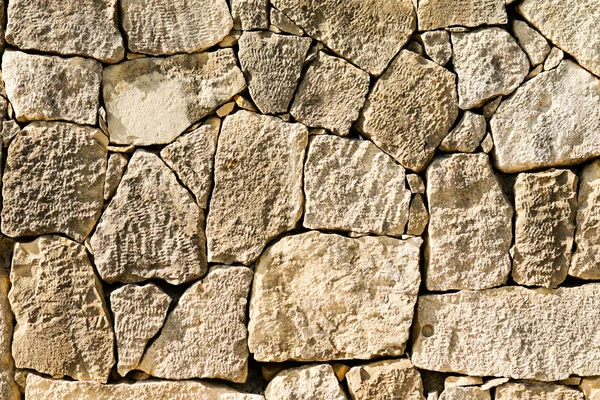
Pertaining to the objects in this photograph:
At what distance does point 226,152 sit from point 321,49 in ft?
1.73

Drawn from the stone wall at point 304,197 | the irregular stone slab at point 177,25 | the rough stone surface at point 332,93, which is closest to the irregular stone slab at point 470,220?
the stone wall at point 304,197

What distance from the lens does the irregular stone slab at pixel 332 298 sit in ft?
7.93

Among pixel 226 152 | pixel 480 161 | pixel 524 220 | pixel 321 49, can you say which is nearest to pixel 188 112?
pixel 226 152

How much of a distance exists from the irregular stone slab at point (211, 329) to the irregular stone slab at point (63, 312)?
249 millimetres

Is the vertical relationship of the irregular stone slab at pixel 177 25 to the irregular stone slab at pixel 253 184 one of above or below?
above

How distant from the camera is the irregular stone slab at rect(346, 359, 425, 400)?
7.93 feet

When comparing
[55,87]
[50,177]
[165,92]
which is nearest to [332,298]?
[165,92]

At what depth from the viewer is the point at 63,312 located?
2.46m

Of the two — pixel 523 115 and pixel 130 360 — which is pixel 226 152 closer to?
pixel 130 360

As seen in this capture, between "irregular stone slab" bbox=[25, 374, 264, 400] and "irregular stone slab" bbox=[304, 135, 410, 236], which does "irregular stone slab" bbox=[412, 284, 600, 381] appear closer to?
"irregular stone slab" bbox=[304, 135, 410, 236]

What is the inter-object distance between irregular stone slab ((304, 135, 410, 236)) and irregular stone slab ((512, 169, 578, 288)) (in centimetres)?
44

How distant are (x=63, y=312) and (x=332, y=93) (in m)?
1.32

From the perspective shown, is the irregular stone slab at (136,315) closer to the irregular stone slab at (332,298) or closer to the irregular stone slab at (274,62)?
the irregular stone slab at (332,298)

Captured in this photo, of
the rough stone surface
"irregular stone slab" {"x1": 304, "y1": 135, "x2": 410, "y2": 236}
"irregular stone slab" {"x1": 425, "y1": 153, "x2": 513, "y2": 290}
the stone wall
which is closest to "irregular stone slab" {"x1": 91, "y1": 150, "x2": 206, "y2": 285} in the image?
the stone wall
